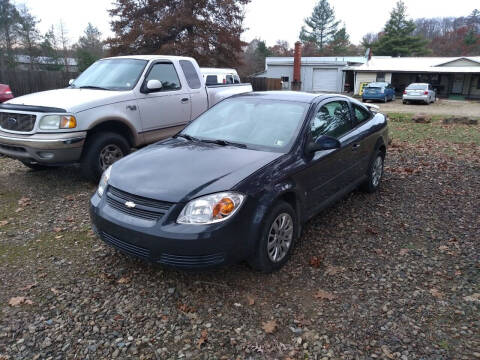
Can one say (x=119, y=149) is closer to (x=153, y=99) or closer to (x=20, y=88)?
(x=153, y=99)

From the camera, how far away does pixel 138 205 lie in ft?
10.5

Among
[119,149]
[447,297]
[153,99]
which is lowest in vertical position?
[447,297]

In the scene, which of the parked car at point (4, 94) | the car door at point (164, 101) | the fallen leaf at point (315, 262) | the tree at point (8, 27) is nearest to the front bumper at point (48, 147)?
the car door at point (164, 101)

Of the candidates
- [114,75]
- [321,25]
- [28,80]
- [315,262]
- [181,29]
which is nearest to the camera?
[315,262]

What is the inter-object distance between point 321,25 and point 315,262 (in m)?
75.5

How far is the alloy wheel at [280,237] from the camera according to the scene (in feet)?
11.4

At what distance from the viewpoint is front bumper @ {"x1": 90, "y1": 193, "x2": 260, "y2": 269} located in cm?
298

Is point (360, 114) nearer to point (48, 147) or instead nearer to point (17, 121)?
point (48, 147)

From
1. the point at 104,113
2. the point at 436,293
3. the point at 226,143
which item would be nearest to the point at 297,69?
the point at 104,113

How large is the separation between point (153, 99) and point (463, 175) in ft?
18.9

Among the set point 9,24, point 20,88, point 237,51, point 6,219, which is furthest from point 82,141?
point 9,24

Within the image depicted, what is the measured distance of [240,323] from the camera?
117 inches

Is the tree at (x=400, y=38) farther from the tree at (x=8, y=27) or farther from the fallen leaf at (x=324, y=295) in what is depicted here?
the fallen leaf at (x=324, y=295)

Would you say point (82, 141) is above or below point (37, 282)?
above
